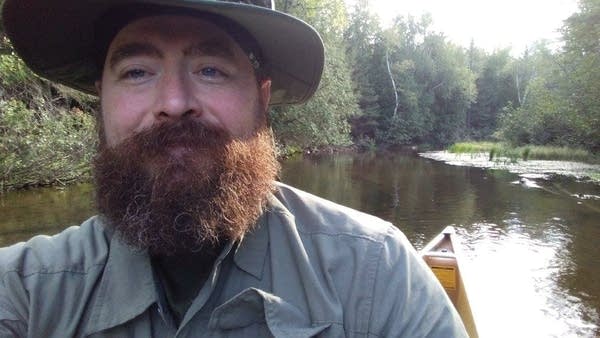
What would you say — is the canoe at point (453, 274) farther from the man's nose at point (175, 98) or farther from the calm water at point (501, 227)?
the man's nose at point (175, 98)

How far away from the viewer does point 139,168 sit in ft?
4.73

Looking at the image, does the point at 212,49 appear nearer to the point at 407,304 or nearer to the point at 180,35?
the point at 180,35

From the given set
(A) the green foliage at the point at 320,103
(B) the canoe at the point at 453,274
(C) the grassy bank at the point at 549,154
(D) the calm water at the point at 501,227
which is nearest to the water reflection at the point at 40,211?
(D) the calm water at the point at 501,227

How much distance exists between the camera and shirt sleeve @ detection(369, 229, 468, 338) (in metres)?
1.26

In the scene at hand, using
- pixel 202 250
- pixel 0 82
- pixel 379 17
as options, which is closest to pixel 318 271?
pixel 202 250

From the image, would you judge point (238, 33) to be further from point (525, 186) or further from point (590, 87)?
point (590, 87)

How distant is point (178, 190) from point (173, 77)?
310mm

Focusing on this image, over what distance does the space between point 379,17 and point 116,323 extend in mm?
44613

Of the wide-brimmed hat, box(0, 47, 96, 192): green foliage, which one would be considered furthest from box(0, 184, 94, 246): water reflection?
the wide-brimmed hat

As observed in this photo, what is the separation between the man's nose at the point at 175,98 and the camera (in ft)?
4.59

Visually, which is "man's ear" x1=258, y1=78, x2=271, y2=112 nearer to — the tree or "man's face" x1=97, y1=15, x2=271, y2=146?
"man's face" x1=97, y1=15, x2=271, y2=146

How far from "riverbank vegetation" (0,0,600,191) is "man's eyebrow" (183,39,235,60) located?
899 mm

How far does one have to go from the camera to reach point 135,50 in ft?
4.82

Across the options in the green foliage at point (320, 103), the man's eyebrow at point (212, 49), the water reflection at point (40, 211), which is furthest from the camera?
the green foliage at point (320, 103)
